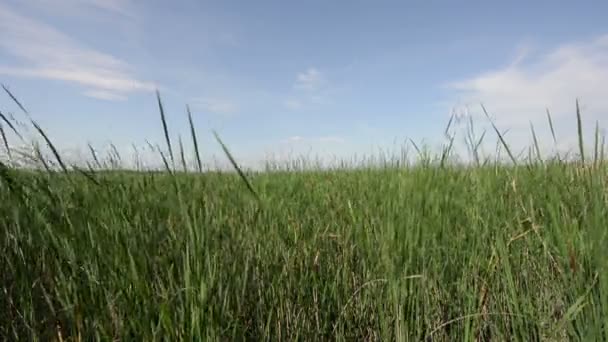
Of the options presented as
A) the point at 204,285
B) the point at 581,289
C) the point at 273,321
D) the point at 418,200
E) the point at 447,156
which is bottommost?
the point at 273,321

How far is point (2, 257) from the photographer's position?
5.61ft

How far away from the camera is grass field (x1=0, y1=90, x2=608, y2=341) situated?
120cm

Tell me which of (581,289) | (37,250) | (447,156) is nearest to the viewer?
(581,289)

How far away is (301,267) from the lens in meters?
1.76

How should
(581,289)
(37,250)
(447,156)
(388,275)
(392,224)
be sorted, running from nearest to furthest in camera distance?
(581,289)
(388,275)
(392,224)
(37,250)
(447,156)

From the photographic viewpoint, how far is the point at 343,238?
2.13m

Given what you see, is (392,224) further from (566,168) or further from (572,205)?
(566,168)

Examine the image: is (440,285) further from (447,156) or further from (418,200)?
(447,156)

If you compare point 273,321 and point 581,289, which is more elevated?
point 581,289

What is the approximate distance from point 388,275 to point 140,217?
891 mm

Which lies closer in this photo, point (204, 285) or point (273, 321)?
point (204, 285)

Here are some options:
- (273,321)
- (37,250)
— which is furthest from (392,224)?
(37,250)

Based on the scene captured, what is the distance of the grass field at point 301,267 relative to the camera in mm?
1196

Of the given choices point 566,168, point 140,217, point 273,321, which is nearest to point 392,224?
point 273,321
